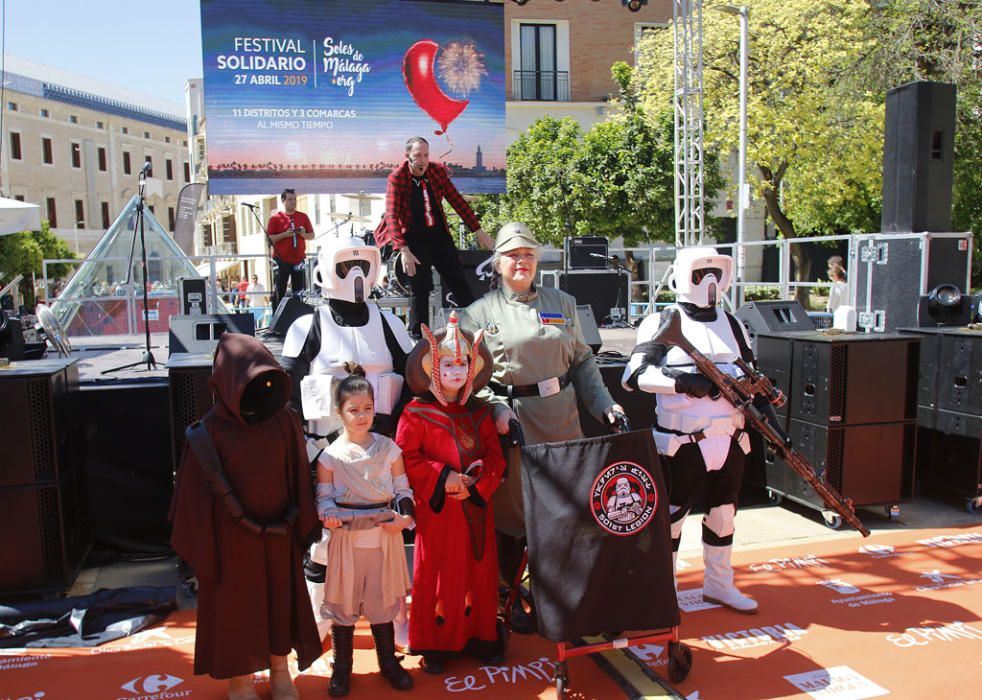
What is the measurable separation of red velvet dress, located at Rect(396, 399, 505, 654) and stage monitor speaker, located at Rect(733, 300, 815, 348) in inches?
144

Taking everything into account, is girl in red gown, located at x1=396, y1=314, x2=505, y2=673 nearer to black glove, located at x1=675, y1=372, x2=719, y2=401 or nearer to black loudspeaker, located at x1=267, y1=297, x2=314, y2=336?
black glove, located at x1=675, y1=372, x2=719, y2=401

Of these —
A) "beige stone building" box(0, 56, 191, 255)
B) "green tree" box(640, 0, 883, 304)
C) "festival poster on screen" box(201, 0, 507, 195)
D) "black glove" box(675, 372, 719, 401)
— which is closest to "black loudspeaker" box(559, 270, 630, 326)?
"festival poster on screen" box(201, 0, 507, 195)

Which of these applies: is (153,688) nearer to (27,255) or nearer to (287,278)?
(287,278)

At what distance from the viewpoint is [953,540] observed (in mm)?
5387

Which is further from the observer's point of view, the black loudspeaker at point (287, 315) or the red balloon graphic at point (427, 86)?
the red balloon graphic at point (427, 86)

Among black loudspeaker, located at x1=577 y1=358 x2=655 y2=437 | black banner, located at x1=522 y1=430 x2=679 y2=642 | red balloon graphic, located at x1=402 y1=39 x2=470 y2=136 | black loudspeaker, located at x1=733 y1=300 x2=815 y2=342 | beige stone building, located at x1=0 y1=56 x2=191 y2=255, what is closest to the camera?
black banner, located at x1=522 y1=430 x2=679 y2=642

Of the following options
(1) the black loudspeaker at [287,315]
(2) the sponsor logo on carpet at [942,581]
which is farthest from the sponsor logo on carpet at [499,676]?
(1) the black loudspeaker at [287,315]

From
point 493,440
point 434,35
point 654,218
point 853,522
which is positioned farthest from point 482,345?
point 654,218

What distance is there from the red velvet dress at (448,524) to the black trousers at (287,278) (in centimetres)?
787

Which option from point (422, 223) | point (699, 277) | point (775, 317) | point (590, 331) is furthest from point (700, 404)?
point (775, 317)

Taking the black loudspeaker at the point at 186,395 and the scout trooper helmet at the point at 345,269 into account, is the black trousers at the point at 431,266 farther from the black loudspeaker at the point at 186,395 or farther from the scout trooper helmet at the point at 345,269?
the scout trooper helmet at the point at 345,269

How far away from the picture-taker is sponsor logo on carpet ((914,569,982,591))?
179 inches

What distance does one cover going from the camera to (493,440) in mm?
3541

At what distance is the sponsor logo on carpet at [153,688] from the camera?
3434 millimetres
